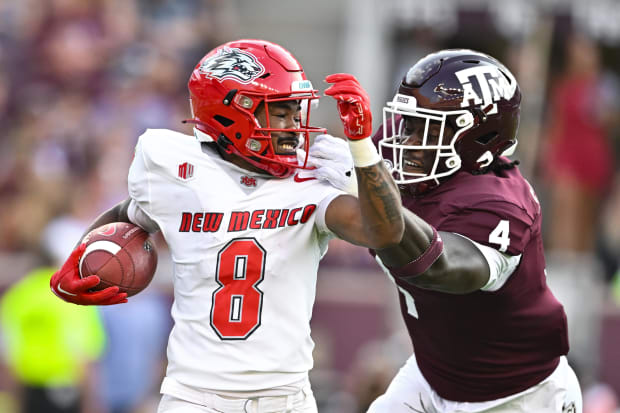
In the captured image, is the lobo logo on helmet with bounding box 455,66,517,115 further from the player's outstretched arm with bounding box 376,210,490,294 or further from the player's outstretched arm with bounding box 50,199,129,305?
the player's outstretched arm with bounding box 50,199,129,305

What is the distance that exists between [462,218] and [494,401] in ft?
→ 2.64

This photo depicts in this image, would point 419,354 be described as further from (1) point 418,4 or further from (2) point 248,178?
Result: (1) point 418,4

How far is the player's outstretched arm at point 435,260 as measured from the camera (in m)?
3.53

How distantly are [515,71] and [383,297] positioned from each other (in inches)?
125

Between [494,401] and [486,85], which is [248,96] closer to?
[486,85]

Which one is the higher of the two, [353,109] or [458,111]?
[353,109]

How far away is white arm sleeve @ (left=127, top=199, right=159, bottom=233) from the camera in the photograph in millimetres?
4051

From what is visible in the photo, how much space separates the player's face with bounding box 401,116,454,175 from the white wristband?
71 centimetres

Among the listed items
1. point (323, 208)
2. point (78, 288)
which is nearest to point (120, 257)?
point (78, 288)

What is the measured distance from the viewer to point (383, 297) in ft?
26.7

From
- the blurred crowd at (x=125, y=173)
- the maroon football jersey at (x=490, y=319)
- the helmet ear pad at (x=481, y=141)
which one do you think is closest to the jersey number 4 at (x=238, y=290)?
the maroon football jersey at (x=490, y=319)

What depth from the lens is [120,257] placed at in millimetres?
3939

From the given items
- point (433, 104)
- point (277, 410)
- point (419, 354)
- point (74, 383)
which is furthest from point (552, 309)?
point (74, 383)

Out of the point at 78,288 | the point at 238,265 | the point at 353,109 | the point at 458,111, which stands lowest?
the point at 78,288
